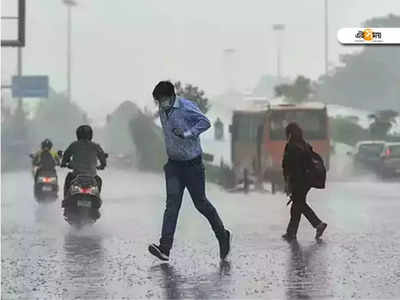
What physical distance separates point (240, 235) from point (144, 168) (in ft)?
71.7

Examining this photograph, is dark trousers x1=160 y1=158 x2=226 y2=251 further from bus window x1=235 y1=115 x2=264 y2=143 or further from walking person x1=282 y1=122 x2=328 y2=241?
bus window x1=235 y1=115 x2=264 y2=143

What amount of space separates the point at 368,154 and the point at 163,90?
79.2ft

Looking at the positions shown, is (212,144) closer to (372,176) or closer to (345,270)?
(372,176)

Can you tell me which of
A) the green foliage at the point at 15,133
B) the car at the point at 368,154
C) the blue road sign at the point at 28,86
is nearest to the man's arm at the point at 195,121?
the car at the point at 368,154

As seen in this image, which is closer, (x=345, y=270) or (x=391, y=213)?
(x=345, y=270)

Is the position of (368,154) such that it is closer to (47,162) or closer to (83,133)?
(47,162)

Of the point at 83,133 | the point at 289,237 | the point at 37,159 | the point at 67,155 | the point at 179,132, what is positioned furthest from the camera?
the point at 37,159

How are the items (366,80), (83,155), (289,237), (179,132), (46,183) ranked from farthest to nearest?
(366,80) < (46,183) < (83,155) < (289,237) < (179,132)

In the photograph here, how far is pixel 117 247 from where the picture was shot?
10.5 meters

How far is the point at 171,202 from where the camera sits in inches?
354

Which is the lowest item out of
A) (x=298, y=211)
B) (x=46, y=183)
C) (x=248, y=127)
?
(x=298, y=211)

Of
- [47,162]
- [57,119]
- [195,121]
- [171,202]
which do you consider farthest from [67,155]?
[57,119]

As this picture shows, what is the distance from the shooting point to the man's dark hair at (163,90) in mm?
8766

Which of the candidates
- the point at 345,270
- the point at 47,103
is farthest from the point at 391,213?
the point at 47,103
